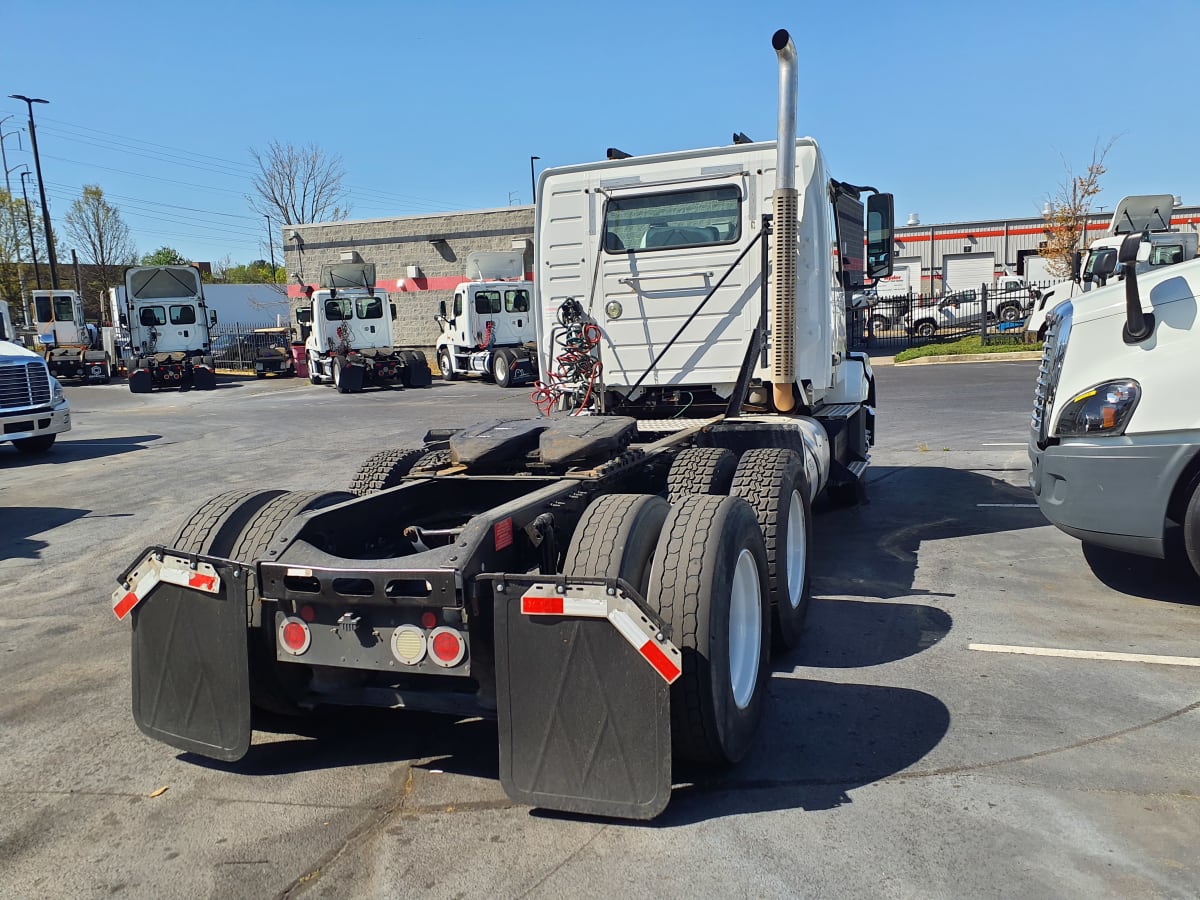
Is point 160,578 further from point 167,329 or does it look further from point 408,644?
point 167,329

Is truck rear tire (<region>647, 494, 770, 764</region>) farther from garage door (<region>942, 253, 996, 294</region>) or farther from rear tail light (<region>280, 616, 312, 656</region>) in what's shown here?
garage door (<region>942, 253, 996, 294</region>)

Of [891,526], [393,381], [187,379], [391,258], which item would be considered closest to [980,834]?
[891,526]

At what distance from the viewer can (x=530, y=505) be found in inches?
161

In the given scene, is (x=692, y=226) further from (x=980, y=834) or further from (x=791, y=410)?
(x=980, y=834)

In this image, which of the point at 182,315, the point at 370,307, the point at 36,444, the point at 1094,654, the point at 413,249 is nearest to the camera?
the point at 1094,654

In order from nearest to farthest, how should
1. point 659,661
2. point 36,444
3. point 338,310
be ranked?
point 659,661
point 36,444
point 338,310

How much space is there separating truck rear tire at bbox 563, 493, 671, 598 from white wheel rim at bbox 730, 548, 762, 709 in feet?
1.21

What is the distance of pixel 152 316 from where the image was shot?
97.2 feet

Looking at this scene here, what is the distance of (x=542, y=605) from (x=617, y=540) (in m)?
0.56

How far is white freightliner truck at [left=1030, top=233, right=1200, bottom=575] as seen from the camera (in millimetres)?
5301

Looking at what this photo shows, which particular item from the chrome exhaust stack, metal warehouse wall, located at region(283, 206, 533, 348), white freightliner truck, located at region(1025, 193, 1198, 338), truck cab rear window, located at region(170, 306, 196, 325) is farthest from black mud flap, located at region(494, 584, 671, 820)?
metal warehouse wall, located at region(283, 206, 533, 348)

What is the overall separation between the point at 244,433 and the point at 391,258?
21.7 m

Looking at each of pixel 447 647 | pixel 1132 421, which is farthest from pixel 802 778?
pixel 1132 421

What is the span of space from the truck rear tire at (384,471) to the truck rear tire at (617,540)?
7.63ft
